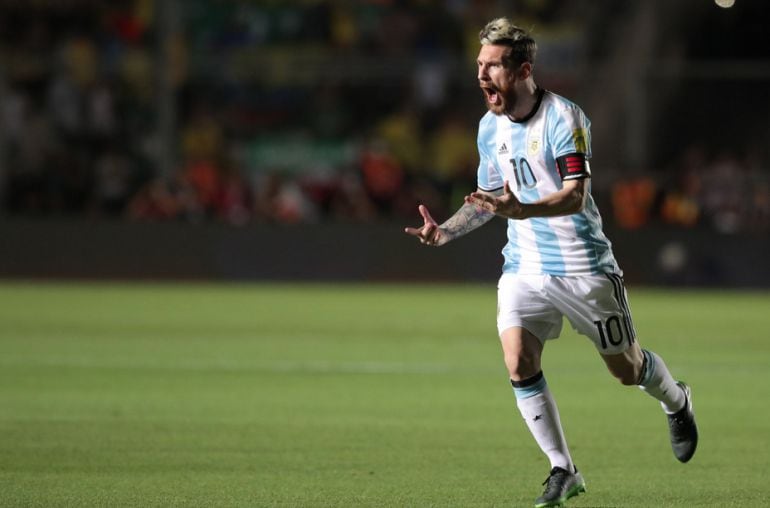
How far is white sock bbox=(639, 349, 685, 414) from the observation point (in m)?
6.93

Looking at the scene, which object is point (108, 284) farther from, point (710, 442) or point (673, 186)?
point (710, 442)

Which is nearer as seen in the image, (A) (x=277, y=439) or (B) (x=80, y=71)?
(A) (x=277, y=439)

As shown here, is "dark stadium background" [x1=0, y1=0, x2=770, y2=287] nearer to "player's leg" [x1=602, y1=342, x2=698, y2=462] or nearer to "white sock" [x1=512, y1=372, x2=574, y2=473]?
"player's leg" [x1=602, y1=342, x2=698, y2=462]

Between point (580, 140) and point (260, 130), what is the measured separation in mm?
17204

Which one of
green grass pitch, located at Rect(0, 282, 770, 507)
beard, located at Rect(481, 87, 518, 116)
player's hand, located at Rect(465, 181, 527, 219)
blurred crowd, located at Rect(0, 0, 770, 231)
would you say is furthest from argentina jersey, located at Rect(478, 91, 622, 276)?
blurred crowd, located at Rect(0, 0, 770, 231)

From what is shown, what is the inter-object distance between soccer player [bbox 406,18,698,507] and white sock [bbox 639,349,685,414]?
95 mm

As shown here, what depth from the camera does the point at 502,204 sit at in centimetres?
580

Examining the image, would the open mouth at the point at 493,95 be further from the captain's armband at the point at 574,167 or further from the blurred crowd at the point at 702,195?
the blurred crowd at the point at 702,195

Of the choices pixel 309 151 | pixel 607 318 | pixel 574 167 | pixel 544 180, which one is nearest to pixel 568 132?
pixel 574 167

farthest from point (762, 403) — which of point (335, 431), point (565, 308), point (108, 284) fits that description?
point (108, 284)

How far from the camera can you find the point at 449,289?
21.7 m

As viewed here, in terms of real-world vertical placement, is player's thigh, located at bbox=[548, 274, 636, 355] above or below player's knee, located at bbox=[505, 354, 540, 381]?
above

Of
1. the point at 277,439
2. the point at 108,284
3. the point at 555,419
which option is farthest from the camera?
the point at 108,284

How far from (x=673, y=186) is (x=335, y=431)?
14818 mm
